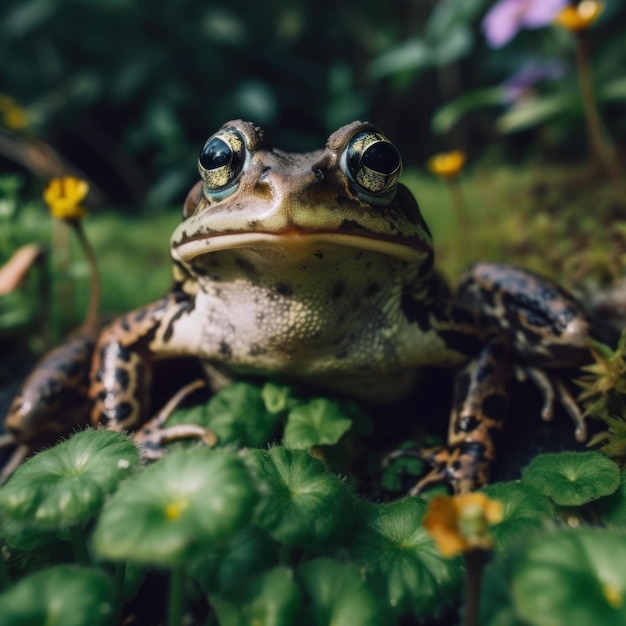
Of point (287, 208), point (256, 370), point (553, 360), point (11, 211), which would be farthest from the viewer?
point (11, 211)

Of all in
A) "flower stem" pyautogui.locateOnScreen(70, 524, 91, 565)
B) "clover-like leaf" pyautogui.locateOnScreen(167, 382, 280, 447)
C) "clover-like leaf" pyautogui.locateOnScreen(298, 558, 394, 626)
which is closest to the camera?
"clover-like leaf" pyautogui.locateOnScreen(298, 558, 394, 626)

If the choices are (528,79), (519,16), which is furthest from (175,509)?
(528,79)

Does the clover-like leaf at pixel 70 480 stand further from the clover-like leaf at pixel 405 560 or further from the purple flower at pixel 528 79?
the purple flower at pixel 528 79

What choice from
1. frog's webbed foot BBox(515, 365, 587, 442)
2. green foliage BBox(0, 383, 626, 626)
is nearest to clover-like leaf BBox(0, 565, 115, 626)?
green foliage BBox(0, 383, 626, 626)

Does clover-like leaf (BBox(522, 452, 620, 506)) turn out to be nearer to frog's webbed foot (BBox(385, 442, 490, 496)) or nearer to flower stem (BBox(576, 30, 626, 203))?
frog's webbed foot (BBox(385, 442, 490, 496))

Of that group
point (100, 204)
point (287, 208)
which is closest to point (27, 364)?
point (287, 208)

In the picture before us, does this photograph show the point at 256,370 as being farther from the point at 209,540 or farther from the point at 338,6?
the point at 338,6

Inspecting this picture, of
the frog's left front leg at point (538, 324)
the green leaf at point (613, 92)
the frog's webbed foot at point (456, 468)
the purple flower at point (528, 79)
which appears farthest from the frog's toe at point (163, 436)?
the purple flower at point (528, 79)
